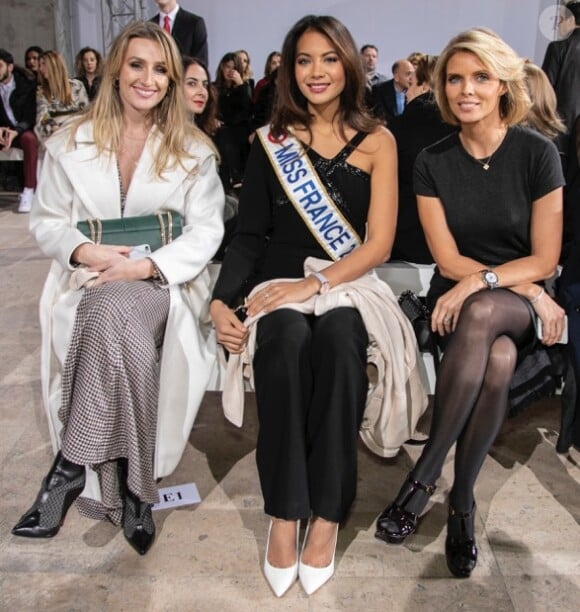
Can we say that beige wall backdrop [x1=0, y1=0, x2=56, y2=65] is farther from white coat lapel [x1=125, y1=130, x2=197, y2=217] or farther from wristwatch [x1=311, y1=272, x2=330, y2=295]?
wristwatch [x1=311, y1=272, x2=330, y2=295]

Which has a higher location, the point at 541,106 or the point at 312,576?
the point at 541,106

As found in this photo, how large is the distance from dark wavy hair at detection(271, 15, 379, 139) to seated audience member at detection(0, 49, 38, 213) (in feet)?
19.2

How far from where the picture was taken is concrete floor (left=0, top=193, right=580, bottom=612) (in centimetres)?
182

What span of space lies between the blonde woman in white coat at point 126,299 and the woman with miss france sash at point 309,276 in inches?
6.7

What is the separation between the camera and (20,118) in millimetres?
7594

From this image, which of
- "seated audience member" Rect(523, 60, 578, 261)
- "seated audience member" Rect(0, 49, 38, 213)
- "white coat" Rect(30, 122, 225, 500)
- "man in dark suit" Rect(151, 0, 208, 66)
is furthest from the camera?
"seated audience member" Rect(0, 49, 38, 213)

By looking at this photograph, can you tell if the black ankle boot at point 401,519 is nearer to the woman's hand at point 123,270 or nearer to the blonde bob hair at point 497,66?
the woman's hand at point 123,270

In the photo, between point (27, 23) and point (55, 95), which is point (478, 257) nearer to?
point (55, 95)

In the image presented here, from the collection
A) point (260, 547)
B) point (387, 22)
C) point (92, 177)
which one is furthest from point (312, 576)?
point (387, 22)

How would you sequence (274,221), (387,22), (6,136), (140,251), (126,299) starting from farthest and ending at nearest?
(387,22), (6,136), (274,221), (140,251), (126,299)

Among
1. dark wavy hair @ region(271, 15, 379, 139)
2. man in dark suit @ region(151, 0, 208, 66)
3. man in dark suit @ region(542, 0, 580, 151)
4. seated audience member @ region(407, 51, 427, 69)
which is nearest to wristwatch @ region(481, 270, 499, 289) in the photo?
dark wavy hair @ region(271, 15, 379, 139)

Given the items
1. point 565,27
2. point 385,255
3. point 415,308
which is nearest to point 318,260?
point 385,255

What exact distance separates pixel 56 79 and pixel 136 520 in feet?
20.3

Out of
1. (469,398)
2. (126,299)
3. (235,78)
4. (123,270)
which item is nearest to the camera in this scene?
(469,398)
